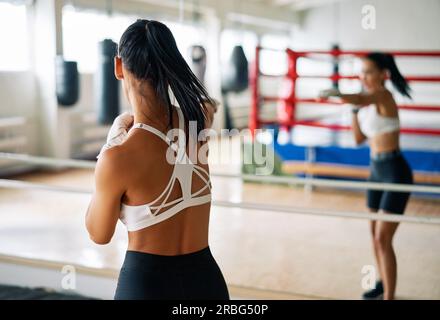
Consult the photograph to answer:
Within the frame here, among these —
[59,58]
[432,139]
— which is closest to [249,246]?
[59,58]

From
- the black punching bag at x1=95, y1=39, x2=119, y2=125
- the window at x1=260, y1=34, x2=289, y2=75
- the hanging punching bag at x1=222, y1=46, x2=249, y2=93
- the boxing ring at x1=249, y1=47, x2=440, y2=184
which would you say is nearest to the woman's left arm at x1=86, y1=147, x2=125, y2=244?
the black punching bag at x1=95, y1=39, x2=119, y2=125

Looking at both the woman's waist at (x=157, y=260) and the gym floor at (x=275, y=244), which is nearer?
the woman's waist at (x=157, y=260)

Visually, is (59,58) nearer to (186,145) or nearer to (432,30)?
(186,145)

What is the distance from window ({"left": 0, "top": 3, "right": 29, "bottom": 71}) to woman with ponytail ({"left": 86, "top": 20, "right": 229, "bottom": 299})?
17.2 feet

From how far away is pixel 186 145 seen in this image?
1157mm

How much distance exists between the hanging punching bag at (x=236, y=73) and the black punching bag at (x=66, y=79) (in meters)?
2.75

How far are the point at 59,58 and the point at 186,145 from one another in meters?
3.57

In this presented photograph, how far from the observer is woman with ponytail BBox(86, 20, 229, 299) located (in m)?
1.08

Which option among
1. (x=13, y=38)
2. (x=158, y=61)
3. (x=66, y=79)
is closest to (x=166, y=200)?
(x=158, y=61)

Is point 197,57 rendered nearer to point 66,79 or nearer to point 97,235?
point 66,79

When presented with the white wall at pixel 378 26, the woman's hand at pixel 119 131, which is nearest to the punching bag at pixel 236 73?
the white wall at pixel 378 26

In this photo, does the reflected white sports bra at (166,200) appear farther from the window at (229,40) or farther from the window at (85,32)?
the window at (229,40)

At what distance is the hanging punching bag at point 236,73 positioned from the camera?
683 centimetres

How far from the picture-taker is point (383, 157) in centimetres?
268
